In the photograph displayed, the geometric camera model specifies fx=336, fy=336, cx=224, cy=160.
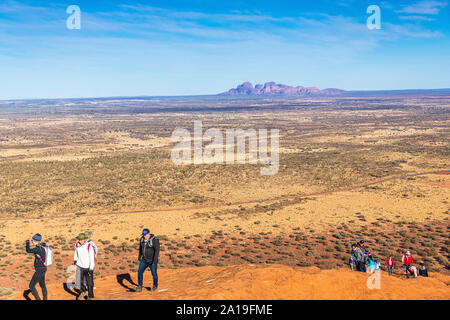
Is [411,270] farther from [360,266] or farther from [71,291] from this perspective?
[71,291]

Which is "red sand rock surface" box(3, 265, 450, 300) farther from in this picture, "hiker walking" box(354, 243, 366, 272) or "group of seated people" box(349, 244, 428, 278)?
"hiker walking" box(354, 243, 366, 272)

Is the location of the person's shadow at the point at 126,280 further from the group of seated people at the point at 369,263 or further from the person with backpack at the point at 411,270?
the person with backpack at the point at 411,270

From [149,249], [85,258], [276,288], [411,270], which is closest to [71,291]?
[85,258]

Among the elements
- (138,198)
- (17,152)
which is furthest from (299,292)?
(17,152)

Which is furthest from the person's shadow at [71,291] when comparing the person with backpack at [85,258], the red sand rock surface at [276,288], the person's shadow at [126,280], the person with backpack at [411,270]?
the person with backpack at [411,270]

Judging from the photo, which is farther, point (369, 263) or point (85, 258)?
point (369, 263)

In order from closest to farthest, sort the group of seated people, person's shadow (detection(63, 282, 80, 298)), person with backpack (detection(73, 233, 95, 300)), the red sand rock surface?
person with backpack (detection(73, 233, 95, 300)) → the red sand rock surface → person's shadow (detection(63, 282, 80, 298)) → the group of seated people

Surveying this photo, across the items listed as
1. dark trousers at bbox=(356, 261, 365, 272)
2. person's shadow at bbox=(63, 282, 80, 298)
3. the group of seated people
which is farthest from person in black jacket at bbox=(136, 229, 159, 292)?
dark trousers at bbox=(356, 261, 365, 272)
